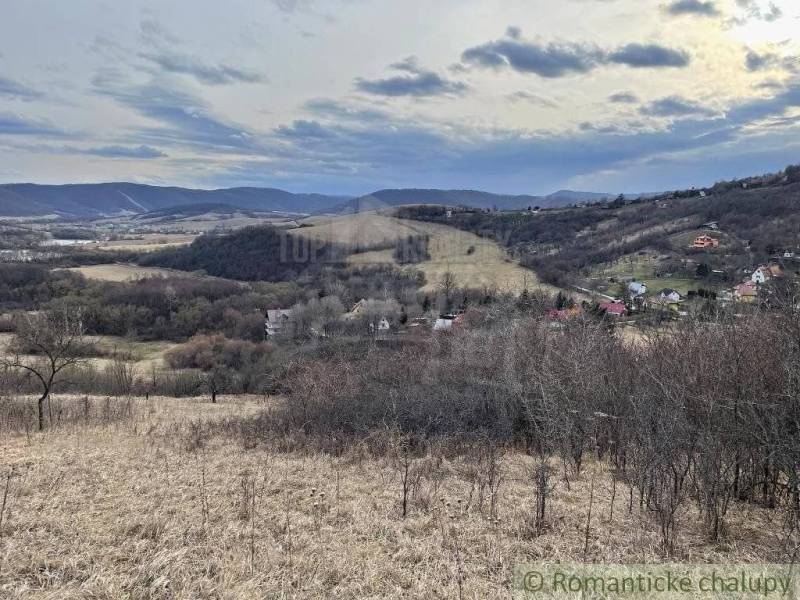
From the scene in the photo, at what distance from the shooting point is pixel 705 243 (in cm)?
6775

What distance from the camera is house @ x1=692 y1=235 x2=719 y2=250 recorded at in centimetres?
6675

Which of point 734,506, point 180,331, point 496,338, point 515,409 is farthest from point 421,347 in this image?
point 180,331

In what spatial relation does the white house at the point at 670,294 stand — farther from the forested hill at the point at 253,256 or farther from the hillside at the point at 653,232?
the forested hill at the point at 253,256

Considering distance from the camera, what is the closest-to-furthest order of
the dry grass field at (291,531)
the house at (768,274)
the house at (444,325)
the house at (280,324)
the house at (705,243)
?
the dry grass field at (291,531), the house at (768,274), the house at (444,325), the house at (280,324), the house at (705,243)

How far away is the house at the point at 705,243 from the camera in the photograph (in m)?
66.8

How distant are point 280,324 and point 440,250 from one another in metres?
36.0

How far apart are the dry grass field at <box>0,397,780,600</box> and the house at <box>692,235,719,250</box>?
70.3m

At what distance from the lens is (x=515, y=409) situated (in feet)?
43.4

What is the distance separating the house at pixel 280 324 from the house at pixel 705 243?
55.7 metres

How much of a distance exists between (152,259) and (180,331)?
44.6 meters

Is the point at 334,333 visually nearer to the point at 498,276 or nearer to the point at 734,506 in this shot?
the point at 498,276

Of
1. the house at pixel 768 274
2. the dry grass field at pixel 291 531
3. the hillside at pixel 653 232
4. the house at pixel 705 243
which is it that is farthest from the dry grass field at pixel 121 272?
the house at pixel 705 243

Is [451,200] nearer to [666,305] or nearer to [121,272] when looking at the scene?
[121,272]

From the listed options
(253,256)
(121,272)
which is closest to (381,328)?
(253,256)
